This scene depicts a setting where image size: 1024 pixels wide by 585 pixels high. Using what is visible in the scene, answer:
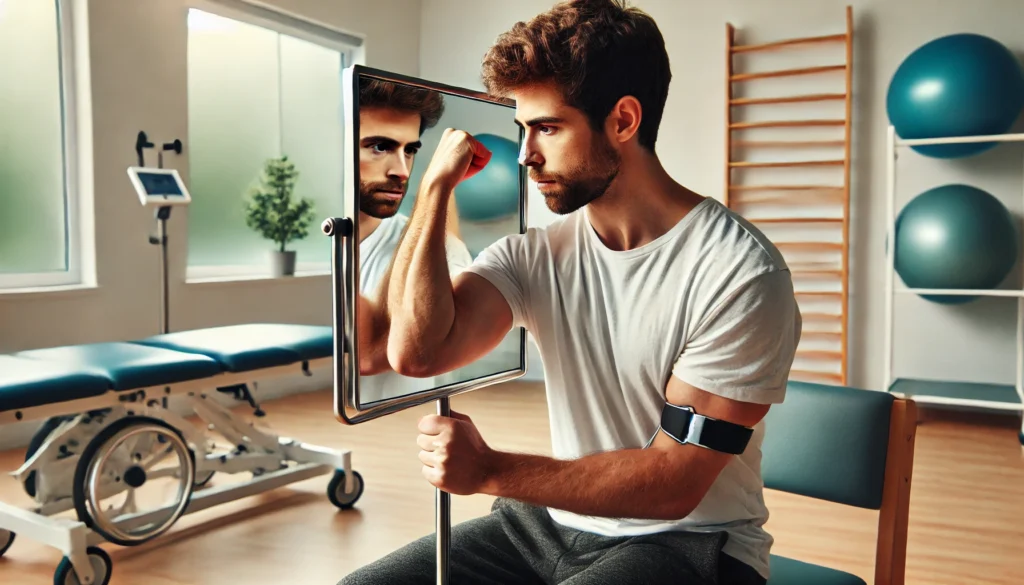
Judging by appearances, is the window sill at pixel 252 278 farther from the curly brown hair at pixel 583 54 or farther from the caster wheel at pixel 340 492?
the curly brown hair at pixel 583 54

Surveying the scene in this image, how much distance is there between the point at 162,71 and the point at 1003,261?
3942 millimetres

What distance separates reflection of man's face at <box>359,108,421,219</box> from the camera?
791 millimetres

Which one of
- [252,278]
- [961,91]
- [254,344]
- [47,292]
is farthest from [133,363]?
[961,91]

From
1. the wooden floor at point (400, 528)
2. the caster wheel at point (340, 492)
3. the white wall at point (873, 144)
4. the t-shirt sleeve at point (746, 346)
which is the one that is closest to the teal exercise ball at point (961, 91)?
the white wall at point (873, 144)

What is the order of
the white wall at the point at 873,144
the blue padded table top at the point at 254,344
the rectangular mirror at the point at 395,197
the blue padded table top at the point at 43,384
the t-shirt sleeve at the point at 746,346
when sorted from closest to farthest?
the rectangular mirror at the point at 395,197 < the t-shirt sleeve at the point at 746,346 < the blue padded table top at the point at 43,384 < the blue padded table top at the point at 254,344 < the white wall at the point at 873,144

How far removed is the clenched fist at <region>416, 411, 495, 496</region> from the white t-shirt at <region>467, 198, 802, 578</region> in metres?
0.25

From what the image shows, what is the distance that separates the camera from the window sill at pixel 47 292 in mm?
3484

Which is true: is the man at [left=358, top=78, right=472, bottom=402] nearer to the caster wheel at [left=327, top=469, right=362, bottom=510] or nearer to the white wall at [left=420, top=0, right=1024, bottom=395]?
the caster wheel at [left=327, top=469, right=362, bottom=510]

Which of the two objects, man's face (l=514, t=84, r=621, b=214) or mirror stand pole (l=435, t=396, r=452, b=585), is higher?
man's face (l=514, t=84, r=621, b=214)

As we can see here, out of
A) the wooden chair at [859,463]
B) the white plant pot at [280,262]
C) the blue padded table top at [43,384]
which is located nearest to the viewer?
the wooden chair at [859,463]

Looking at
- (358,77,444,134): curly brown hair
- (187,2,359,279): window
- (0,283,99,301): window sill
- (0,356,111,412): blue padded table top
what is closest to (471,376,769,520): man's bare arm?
(358,77,444,134): curly brown hair

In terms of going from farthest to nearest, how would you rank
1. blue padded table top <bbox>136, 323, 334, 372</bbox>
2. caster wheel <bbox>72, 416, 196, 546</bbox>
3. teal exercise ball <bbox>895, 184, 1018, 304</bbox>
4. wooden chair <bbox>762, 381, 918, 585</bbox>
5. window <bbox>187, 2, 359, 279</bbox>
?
1. window <bbox>187, 2, 359, 279</bbox>
2. teal exercise ball <bbox>895, 184, 1018, 304</bbox>
3. blue padded table top <bbox>136, 323, 334, 372</bbox>
4. caster wheel <bbox>72, 416, 196, 546</bbox>
5. wooden chair <bbox>762, 381, 918, 585</bbox>

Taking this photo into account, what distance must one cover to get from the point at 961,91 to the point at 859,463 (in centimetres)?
320

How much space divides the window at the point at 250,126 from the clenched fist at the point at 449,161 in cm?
388
